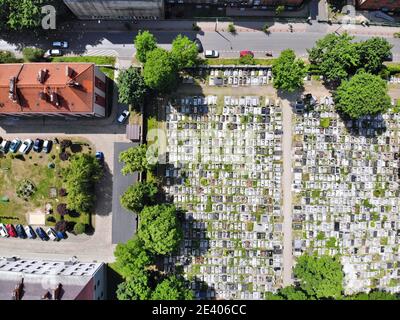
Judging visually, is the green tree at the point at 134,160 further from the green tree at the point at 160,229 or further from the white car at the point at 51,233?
the white car at the point at 51,233

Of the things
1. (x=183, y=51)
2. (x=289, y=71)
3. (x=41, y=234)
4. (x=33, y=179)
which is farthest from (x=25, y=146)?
(x=289, y=71)

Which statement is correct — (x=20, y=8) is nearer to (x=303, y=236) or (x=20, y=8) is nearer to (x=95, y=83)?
(x=95, y=83)

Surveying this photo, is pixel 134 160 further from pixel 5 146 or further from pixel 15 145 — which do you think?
pixel 5 146

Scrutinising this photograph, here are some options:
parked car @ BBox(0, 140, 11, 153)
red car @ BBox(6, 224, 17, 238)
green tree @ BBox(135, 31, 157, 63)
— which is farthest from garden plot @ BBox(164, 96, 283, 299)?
parked car @ BBox(0, 140, 11, 153)

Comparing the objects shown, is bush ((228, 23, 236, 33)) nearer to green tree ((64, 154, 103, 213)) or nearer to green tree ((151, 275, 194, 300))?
green tree ((64, 154, 103, 213))

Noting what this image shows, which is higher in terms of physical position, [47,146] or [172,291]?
[47,146]

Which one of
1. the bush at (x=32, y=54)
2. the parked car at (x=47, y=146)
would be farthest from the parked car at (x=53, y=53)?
the parked car at (x=47, y=146)
